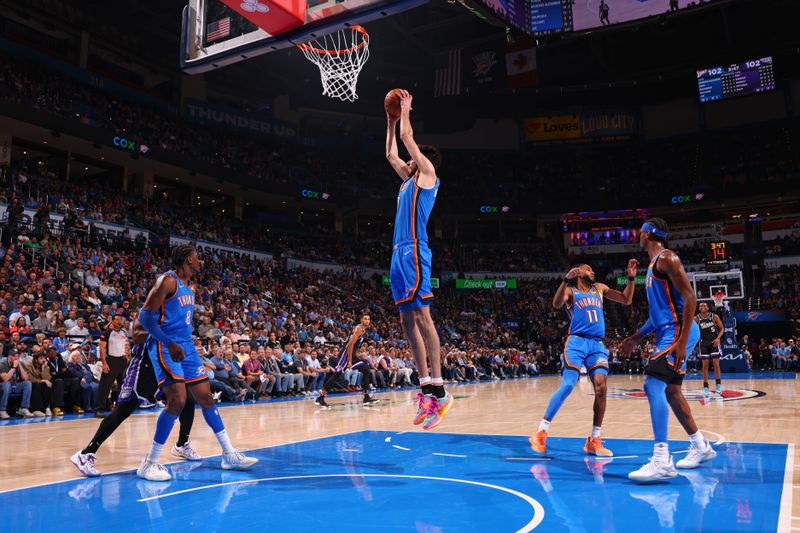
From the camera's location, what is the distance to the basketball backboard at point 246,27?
6820mm

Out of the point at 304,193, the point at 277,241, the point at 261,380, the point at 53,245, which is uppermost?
the point at 304,193

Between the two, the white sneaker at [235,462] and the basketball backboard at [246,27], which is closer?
the white sneaker at [235,462]

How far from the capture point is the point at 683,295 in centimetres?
462

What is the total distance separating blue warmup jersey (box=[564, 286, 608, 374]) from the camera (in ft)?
20.0

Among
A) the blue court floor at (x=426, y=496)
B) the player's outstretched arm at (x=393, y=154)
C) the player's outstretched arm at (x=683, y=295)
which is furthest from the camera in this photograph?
the player's outstretched arm at (x=393, y=154)

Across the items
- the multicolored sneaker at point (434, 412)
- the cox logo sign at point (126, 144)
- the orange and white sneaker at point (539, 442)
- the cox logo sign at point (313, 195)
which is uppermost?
the cox logo sign at point (126, 144)

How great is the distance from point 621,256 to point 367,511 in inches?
1539

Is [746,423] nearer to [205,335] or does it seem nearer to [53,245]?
[205,335]

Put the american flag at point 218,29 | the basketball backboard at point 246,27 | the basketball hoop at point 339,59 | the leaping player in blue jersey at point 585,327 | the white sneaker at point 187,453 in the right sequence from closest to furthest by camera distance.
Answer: the white sneaker at point 187,453
the leaping player in blue jersey at point 585,327
the basketball backboard at point 246,27
the american flag at point 218,29
the basketball hoop at point 339,59

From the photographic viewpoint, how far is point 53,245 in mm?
16750

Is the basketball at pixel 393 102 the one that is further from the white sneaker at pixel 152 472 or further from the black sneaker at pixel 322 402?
the black sneaker at pixel 322 402

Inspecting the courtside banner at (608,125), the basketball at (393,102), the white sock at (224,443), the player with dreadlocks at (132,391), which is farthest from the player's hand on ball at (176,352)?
the courtside banner at (608,125)

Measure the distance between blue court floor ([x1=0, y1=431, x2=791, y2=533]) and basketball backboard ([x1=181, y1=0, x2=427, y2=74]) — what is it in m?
4.76

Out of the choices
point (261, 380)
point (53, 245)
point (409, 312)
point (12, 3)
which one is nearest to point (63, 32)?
point (12, 3)
